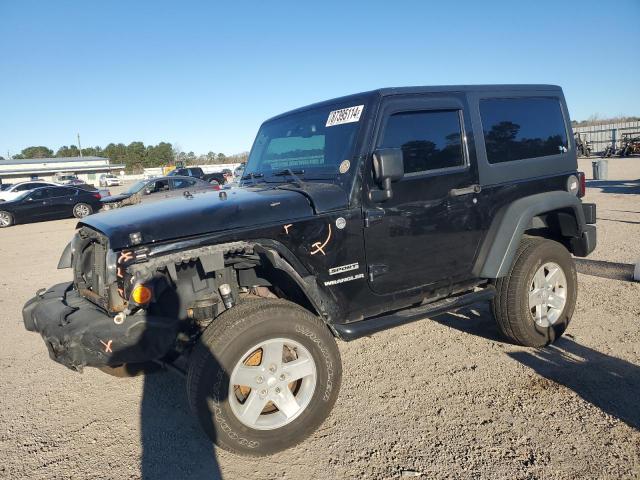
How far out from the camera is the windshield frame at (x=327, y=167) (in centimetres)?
315

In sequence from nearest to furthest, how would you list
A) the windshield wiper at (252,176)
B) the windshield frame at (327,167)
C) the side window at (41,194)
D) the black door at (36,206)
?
1. the windshield frame at (327,167)
2. the windshield wiper at (252,176)
3. the black door at (36,206)
4. the side window at (41,194)

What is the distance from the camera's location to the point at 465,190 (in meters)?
3.53

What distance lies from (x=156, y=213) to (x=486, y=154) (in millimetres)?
2645

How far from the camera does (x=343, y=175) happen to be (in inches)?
124

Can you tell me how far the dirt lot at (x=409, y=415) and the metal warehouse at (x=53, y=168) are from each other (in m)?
65.8

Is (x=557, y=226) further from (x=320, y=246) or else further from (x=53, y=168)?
(x=53, y=168)

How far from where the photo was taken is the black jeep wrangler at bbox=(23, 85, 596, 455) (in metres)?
2.65

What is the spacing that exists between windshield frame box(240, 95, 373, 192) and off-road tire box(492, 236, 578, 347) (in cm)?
179

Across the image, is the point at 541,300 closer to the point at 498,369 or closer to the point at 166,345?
the point at 498,369

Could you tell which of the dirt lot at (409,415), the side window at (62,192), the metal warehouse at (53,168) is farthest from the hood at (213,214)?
the metal warehouse at (53,168)

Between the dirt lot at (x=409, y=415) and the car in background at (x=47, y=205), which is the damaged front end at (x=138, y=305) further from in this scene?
the car in background at (x=47, y=205)

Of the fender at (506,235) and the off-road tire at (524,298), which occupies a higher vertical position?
the fender at (506,235)

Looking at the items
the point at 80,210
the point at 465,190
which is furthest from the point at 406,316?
the point at 80,210

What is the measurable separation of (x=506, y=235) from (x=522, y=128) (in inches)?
42.1
